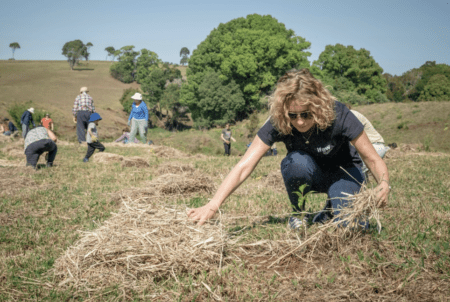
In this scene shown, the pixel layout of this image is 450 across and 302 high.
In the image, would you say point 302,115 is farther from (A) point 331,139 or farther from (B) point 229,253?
(B) point 229,253

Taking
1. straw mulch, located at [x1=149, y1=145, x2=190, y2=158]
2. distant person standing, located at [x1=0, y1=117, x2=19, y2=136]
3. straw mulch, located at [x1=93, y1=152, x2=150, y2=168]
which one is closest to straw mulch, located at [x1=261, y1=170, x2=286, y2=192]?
straw mulch, located at [x1=93, y1=152, x2=150, y2=168]

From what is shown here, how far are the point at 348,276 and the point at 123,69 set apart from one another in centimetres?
7573

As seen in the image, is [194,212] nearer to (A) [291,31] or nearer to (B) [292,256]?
(B) [292,256]

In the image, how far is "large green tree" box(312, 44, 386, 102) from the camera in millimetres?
45844

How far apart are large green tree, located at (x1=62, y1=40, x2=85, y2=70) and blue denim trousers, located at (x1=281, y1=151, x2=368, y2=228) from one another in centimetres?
9181

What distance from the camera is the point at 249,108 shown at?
42.8 metres

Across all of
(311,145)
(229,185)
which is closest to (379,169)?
(311,145)

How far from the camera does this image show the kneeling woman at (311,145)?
2.58 m

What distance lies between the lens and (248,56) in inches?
1551

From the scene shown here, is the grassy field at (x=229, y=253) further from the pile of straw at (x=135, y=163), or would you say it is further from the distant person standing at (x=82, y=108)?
the distant person standing at (x=82, y=108)

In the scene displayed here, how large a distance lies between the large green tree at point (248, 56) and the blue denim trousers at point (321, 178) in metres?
37.2

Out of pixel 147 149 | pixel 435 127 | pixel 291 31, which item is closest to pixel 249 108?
pixel 291 31

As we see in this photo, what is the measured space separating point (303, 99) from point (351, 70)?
158 ft

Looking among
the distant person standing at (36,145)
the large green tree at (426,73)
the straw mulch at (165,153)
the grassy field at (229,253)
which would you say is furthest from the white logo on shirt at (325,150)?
the large green tree at (426,73)
